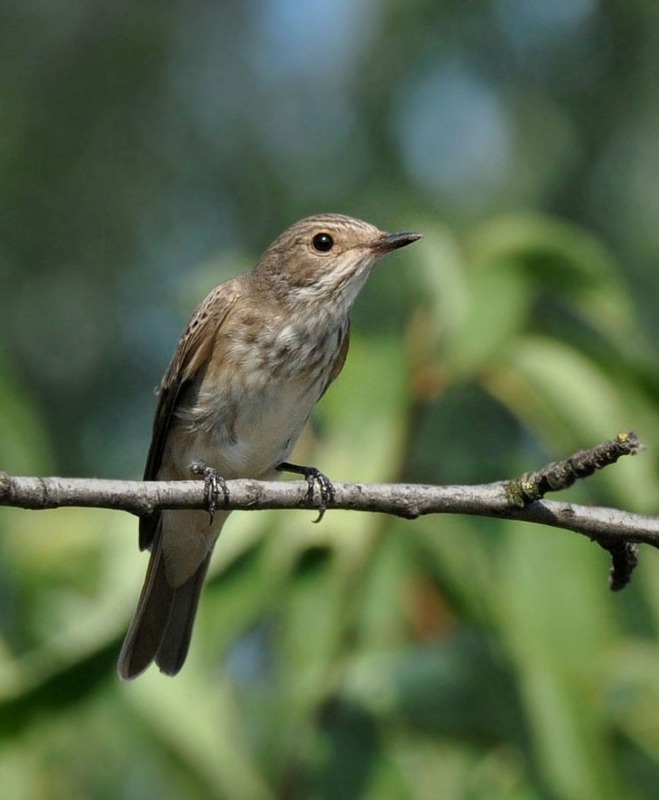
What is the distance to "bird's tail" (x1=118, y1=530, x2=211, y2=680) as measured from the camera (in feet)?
17.6

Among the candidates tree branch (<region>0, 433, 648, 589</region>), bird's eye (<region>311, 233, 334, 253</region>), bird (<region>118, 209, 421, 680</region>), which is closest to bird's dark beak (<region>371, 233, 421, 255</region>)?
bird (<region>118, 209, 421, 680</region>)

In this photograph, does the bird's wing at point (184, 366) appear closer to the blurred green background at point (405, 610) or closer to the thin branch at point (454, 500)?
the blurred green background at point (405, 610)

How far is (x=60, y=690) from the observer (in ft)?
13.0

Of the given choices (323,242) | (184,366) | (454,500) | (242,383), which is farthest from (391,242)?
(454,500)

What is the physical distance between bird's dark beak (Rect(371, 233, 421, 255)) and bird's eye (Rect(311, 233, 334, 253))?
259 mm

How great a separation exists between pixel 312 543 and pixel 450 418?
3923 mm

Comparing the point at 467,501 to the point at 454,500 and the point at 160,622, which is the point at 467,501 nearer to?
the point at 454,500

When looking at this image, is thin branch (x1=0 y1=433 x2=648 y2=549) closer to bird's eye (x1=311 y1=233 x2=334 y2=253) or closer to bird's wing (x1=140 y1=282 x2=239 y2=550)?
bird's wing (x1=140 y1=282 x2=239 y2=550)

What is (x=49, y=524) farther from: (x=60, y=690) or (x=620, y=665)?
(x=620, y=665)

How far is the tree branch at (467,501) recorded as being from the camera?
138 inches

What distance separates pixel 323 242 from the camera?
607cm

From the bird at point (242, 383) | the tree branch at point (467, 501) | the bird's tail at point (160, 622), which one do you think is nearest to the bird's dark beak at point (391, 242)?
the bird at point (242, 383)

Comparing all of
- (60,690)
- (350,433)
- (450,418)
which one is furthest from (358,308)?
(60,690)

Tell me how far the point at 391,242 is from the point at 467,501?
7.25ft
